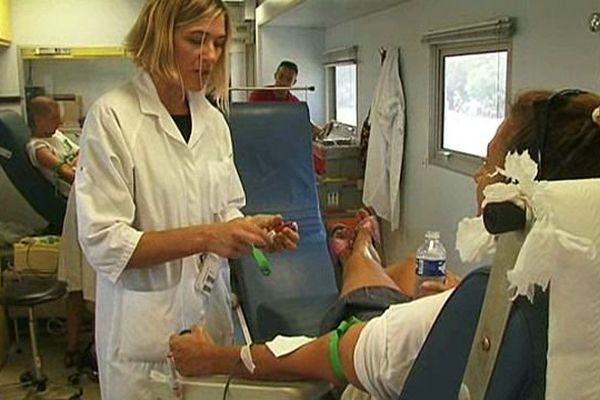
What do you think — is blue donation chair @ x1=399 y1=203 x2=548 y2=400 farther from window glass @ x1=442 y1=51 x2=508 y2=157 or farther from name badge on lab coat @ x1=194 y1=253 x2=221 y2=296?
window glass @ x1=442 y1=51 x2=508 y2=157

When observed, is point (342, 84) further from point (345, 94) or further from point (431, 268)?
point (431, 268)

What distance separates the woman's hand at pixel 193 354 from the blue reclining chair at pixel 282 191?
164 centimetres

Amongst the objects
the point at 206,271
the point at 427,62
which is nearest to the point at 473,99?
the point at 427,62

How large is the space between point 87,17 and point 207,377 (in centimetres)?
545

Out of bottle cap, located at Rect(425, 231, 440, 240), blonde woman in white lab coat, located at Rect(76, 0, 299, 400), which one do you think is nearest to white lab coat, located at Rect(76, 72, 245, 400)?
blonde woman in white lab coat, located at Rect(76, 0, 299, 400)

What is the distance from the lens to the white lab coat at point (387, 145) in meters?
→ 4.30

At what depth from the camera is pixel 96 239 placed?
1395 millimetres

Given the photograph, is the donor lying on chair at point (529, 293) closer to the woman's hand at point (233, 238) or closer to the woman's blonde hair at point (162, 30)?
the woman's hand at point (233, 238)

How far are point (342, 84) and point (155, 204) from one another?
5.06m

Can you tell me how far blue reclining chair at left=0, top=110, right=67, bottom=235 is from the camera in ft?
13.1

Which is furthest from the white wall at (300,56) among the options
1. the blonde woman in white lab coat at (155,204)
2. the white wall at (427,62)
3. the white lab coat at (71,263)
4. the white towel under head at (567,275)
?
the white towel under head at (567,275)

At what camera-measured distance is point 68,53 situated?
5820 millimetres

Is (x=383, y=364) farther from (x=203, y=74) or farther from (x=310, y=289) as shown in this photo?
(x=310, y=289)

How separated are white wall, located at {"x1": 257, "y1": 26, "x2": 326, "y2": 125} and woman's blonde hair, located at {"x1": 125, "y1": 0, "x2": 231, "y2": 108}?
5.01 m
